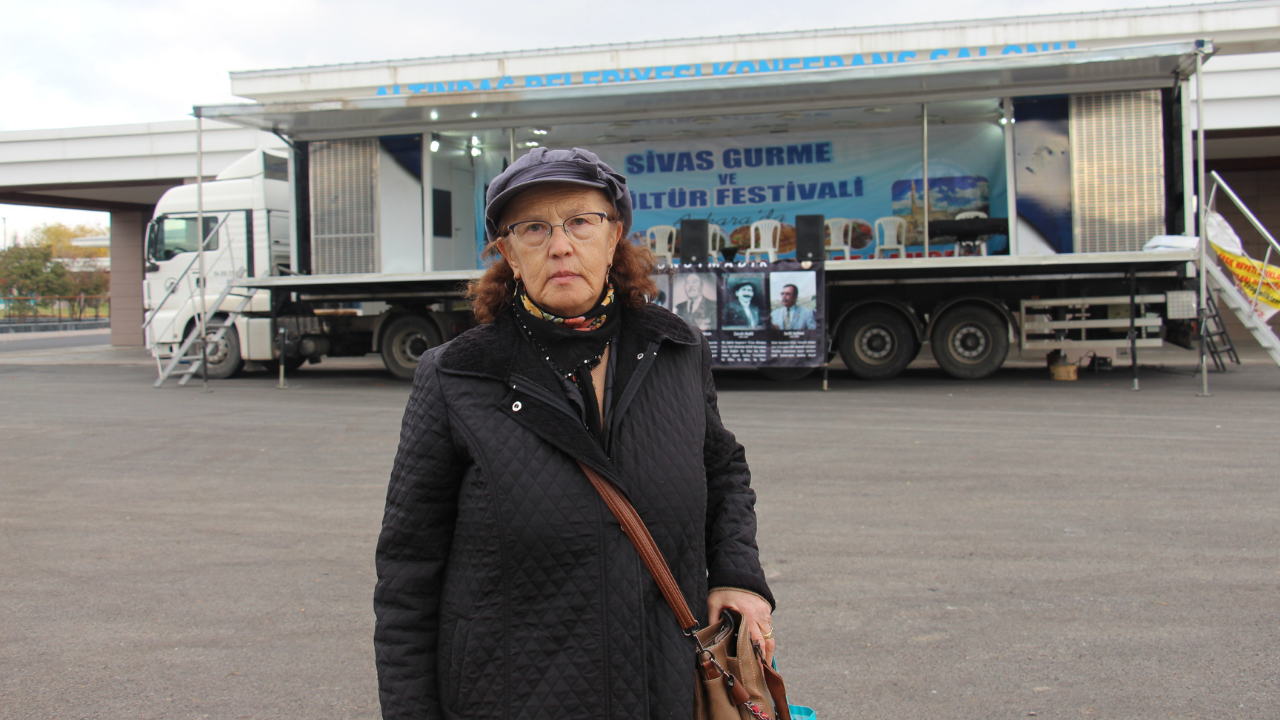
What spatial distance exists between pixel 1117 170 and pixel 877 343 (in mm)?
3726

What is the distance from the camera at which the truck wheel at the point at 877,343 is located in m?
13.0

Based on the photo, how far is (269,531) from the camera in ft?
18.0

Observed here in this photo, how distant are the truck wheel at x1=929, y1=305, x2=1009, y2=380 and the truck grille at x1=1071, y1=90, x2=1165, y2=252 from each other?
4.82ft

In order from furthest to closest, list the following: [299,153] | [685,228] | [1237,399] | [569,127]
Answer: [569,127]
[299,153]
[685,228]
[1237,399]

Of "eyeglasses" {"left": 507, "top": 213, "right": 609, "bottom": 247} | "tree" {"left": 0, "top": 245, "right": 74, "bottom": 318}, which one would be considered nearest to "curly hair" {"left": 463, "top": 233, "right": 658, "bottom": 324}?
"eyeglasses" {"left": 507, "top": 213, "right": 609, "bottom": 247}

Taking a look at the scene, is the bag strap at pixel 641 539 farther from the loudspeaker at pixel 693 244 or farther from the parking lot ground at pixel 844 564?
the loudspeaker at pixel 693 244

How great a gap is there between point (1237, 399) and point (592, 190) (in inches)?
419

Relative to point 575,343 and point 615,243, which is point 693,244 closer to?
point 615,243

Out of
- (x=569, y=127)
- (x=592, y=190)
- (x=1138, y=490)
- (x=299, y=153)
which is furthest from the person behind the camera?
(x=569, y=127)

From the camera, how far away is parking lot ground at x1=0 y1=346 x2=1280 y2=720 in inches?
133

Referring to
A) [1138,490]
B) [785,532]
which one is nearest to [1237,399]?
[1138,490]

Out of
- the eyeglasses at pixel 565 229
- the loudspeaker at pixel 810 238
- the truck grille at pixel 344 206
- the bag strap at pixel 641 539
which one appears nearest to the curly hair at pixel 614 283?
the eyeglasses at pixel 565 229

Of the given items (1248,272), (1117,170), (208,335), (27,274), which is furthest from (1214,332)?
(27,274)

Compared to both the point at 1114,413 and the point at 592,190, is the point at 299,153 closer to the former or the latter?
the point at 1114,413
